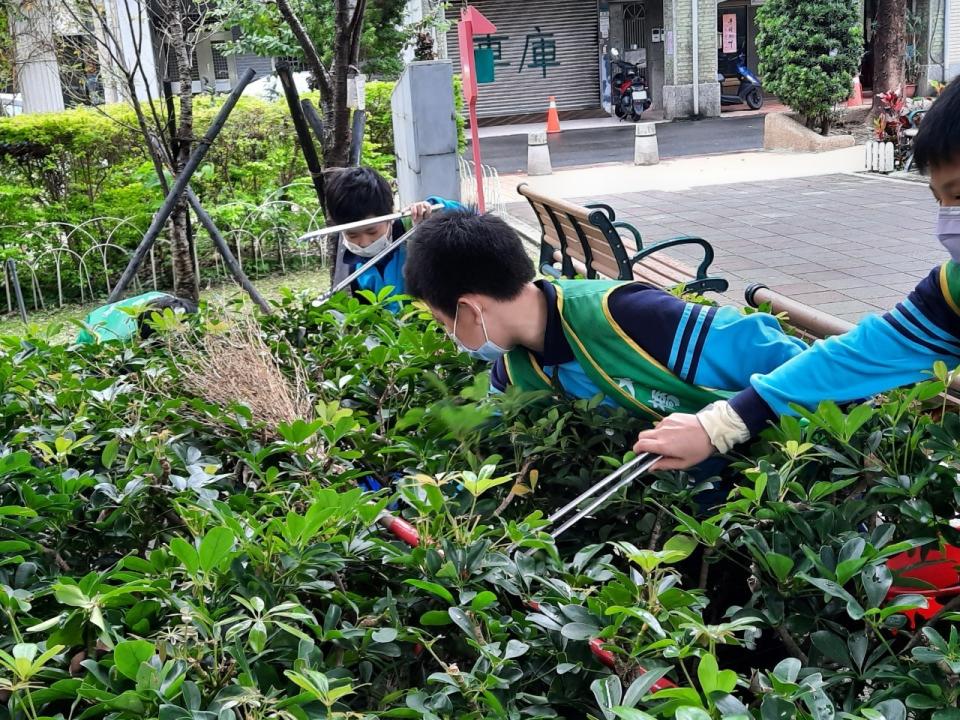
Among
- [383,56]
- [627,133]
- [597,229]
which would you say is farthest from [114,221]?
[627,133]

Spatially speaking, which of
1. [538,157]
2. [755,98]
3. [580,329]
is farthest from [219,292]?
[755,98]

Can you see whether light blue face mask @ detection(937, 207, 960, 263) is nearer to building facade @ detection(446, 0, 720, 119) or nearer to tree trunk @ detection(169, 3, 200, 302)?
tree trunk @ detection(169, 3, 200, 302)

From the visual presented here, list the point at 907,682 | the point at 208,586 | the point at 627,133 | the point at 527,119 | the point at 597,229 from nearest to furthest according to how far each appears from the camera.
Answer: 1. the point at 907,682
2. the point at 208,586
3. the point at 597,229
4. the point at 627,133
5. the point at 527,119

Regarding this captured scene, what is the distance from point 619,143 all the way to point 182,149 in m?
14.3

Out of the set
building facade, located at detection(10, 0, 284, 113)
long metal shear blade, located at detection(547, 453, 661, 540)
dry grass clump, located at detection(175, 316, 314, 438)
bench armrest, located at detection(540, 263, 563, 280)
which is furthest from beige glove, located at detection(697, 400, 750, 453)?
building facade, located at detection(10, 0, 284, 113)

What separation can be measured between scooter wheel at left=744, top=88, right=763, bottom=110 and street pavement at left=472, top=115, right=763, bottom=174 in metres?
1.85

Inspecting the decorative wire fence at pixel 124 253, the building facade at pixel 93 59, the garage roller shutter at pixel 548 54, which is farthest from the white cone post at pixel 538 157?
the garage roller shutter at pixel 548 54

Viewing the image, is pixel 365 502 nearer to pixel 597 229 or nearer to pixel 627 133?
pixel 597 229

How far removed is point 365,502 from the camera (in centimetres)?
165

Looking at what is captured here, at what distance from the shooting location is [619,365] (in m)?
2.23

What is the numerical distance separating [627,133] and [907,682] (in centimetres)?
2131

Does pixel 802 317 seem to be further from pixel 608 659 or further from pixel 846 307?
pixel 846 307

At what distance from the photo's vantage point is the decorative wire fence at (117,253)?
8977 millimetres

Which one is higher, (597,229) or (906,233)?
(597,229)
